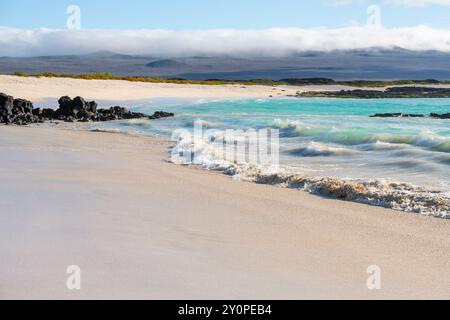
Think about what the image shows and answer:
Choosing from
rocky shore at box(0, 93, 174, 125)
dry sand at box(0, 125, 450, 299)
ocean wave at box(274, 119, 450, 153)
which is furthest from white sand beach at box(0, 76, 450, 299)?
rocky shore at box(0, 93, 174, 125)

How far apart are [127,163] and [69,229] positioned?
5.21m

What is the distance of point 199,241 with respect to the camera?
524 cm

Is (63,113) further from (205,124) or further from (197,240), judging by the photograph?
(197,240)

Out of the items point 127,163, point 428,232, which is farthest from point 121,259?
point 127,163

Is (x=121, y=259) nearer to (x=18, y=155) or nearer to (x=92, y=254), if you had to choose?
(x=92, y=254)

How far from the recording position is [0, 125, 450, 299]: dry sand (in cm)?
404

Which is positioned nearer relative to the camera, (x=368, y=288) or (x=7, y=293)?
(x=7, y=293)

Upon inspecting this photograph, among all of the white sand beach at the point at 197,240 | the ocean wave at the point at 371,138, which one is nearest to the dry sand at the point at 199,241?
the white sand beach at the point at 197,240

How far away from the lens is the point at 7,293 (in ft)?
12.2

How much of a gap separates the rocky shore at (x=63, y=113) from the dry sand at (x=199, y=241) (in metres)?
14.8

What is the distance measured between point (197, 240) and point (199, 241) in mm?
36

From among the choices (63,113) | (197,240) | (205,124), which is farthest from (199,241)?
(63,113)

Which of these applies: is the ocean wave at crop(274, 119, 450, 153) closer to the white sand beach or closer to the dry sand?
the white sand beach

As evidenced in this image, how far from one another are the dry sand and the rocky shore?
582 inches
